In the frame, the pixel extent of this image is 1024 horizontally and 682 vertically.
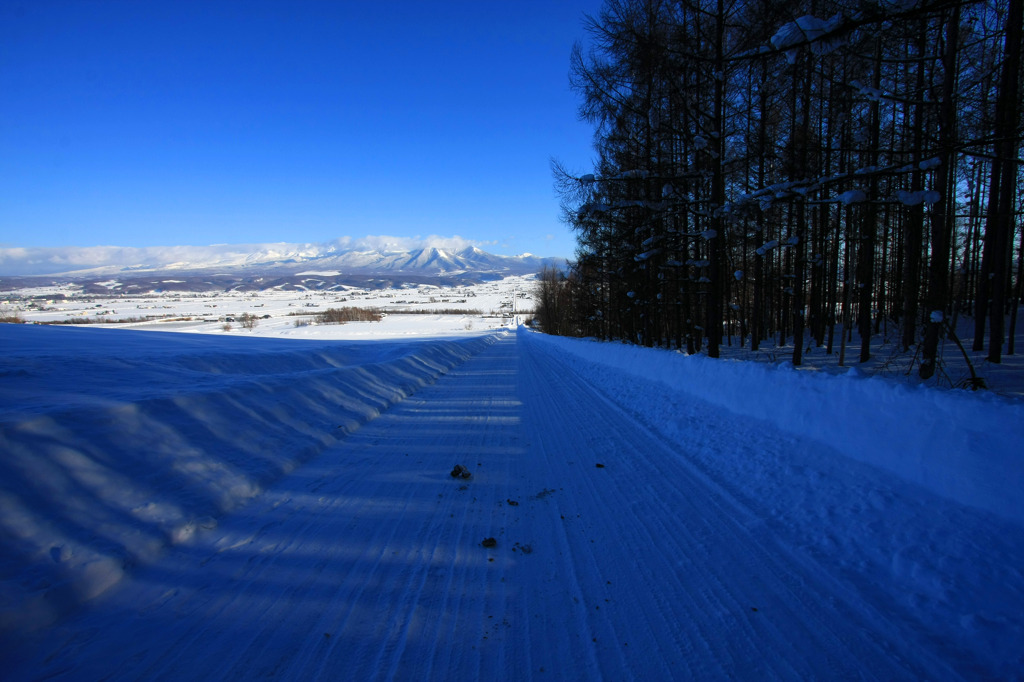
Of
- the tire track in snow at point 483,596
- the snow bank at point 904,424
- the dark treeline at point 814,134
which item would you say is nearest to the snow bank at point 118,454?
the tire track in snow at point 483,596

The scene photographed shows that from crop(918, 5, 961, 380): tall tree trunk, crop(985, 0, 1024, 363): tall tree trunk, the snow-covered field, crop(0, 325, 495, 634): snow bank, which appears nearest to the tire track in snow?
crop(0, 325, 495, 634): snow bank

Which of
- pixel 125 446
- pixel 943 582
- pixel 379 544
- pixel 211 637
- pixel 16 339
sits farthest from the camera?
pixel 16 339

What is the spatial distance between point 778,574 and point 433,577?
6.99 feet

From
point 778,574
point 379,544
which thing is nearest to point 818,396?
point 778,574

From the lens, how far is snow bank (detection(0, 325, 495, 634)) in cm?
238

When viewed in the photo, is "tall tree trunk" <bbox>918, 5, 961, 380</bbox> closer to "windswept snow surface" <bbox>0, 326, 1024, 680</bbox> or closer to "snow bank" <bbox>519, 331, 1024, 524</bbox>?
"snow bank" <bbox>519, 331, 1024, 524</bbox>

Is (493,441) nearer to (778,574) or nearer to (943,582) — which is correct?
(778,574)

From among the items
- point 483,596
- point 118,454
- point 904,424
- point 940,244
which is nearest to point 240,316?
point 118,454

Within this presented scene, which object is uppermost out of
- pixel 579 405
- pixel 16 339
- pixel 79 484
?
pixel 16 339

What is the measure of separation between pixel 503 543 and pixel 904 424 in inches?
147

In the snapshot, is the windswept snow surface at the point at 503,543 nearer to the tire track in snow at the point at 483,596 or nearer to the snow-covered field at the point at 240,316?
the tire track in snow at the point at 483,596

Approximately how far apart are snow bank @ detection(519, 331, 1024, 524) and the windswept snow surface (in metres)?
0.02

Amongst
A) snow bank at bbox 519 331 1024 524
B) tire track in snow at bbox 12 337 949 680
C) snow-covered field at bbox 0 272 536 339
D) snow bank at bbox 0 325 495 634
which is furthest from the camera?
snow-covered field at bbox 0 272 536 339

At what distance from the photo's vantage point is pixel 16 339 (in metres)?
7.32
